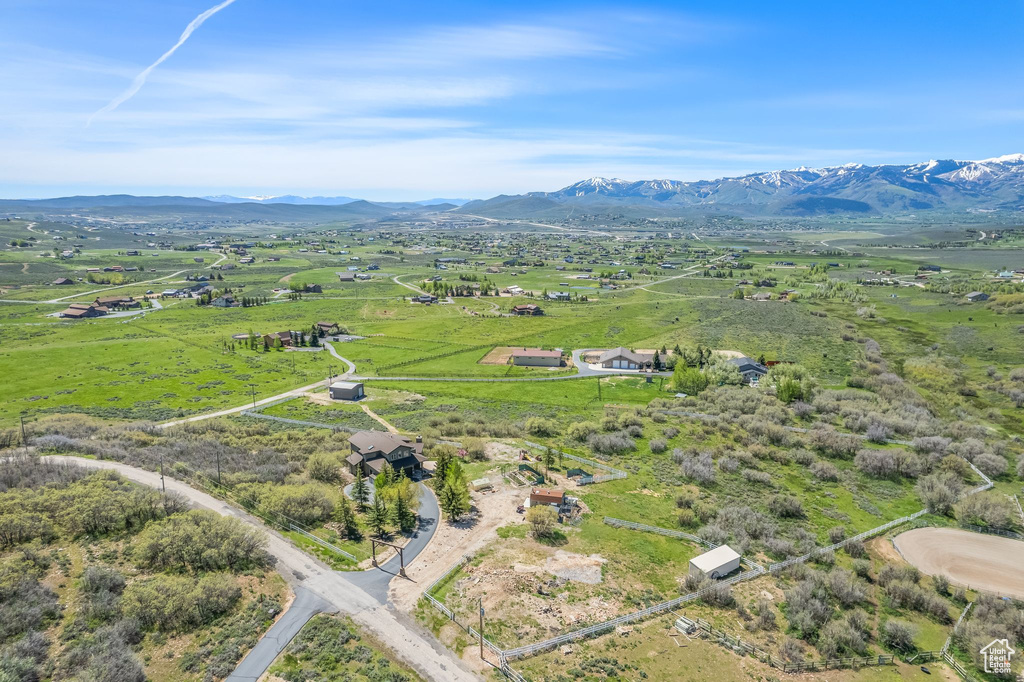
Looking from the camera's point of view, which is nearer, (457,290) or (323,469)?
(323,469)

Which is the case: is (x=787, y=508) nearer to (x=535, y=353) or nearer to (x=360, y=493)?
(x=360, y=493)

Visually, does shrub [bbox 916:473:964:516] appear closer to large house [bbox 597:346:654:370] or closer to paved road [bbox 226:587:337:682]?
large house [bbox 597:346:654:370]

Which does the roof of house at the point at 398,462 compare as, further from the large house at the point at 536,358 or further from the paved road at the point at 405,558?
the large house at the point at 536,358

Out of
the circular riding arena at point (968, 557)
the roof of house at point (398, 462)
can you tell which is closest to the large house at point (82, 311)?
the roof of house at point (398, 462)

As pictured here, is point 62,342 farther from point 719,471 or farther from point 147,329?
point 719,471

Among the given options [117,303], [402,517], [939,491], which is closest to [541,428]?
[402,517]

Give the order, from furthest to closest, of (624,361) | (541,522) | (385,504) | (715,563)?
1. (624,361)
2. (385,504)
3. (541,522)
4. (715,563)

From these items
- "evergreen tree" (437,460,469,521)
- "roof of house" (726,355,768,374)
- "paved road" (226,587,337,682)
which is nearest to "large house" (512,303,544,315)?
"roof of house" (726,355,768,374)

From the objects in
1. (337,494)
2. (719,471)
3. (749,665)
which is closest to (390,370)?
(337,494)
